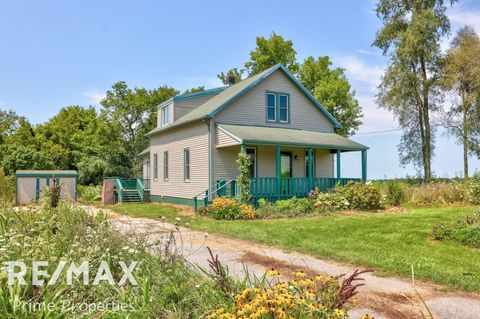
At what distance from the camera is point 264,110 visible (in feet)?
65.6

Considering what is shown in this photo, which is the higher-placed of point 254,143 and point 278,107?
point 278,107

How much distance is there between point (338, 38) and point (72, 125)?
123 ft

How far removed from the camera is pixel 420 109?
27984mm

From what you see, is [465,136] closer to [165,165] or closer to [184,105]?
[184,105]

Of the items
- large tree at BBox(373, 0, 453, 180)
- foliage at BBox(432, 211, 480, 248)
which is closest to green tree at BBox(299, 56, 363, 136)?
large tree at BBox(373, 0, 453, 180)

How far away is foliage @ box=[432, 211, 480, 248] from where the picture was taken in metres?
7.95

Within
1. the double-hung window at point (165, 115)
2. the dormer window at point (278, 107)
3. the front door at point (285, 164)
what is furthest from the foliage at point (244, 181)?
the double-hung window at point (165, 115)

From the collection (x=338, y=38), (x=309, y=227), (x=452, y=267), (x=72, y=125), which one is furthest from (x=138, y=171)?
(x=452, y=267)

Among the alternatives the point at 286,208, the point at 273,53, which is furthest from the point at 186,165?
the point at 273,53

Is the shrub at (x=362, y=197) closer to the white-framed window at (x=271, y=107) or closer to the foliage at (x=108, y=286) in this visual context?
the white-framed window at (x=271, y=107)

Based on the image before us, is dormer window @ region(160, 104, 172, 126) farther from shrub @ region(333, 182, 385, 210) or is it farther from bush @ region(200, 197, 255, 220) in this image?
shrub @ region(333, 182, 385, 210)

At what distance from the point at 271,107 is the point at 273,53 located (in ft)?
52.4

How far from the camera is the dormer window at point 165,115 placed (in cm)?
2356

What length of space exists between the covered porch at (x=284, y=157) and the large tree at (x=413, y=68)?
934cm
